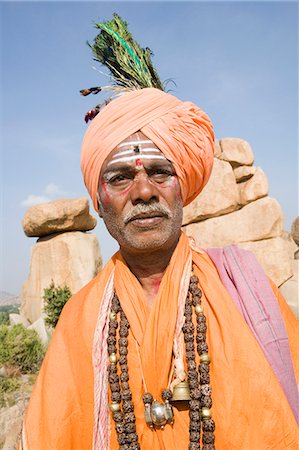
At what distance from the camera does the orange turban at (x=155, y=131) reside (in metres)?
1.98

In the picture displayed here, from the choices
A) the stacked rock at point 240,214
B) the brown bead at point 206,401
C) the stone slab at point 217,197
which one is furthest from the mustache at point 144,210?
the stone slab at point 217,197

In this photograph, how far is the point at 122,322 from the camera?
1.99m

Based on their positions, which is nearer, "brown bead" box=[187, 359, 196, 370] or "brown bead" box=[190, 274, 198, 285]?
"brown bead" box=[187, 359, 196, 370]

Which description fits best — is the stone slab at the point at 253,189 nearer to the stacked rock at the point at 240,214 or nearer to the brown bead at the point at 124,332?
the stacked rock at the point at 240,214

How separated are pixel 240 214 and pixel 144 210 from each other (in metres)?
10.2

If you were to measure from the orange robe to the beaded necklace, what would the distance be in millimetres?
36

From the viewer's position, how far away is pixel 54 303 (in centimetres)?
1004

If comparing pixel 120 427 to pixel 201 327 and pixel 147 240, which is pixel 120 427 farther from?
pixel 147 240

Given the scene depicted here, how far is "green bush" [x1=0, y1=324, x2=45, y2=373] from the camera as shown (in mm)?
7953

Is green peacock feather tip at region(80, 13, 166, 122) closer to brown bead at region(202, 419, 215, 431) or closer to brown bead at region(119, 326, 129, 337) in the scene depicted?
brown bead at region(119, 326, 129, 337)

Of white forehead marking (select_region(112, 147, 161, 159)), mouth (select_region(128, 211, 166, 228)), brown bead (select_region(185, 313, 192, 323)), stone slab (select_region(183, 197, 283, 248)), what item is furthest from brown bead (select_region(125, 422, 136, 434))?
→ stone slab (select_region(183, 197, 283, 248))

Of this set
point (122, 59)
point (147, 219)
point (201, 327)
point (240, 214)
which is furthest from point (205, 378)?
point (240, 214)

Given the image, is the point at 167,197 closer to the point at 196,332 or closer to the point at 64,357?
the point at 196,332

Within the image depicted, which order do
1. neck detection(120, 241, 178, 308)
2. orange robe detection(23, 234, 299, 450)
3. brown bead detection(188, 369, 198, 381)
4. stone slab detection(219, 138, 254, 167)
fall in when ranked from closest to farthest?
orange robe detection(23, 234, 299, 450), brown bead detection(188, 369, 198, 381), neck detection(120, 241, 178, 308), stone slab detection(219, 138, 254, 167)
